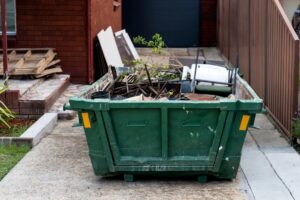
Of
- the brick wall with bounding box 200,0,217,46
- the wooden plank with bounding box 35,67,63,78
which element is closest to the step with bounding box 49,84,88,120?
the wooden plank with bounding box 35,67,63,78

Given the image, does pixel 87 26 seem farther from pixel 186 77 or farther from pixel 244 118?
pixel 244 118

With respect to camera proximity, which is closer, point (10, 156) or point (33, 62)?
point (10, 156)

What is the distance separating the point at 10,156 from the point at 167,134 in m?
2.13

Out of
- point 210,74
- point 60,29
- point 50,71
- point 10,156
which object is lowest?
point 10,156

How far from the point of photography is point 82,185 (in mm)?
6531

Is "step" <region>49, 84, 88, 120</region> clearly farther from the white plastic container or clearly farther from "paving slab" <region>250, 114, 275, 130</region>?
"paving slab" <region>250, 114, 275, 130</region>

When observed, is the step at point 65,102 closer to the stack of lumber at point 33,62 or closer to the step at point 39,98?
the step at point 39,98

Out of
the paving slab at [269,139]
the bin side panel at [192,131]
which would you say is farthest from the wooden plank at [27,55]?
the bin side panel at [192,131]

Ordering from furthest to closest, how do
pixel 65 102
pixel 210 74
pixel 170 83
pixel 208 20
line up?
1. pixel 208 20
2. pixel 65 102
3. pixel 210 74
4. pixel 170 83

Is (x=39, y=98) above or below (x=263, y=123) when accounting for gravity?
above

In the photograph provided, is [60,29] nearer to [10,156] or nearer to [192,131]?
[10,156]

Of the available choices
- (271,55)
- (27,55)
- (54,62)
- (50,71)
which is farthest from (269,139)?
(27,55)

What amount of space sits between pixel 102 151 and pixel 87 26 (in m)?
5.32

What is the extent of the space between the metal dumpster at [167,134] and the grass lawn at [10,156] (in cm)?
113
